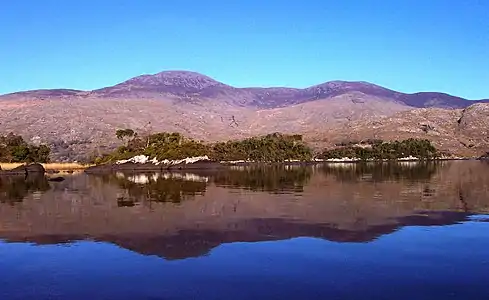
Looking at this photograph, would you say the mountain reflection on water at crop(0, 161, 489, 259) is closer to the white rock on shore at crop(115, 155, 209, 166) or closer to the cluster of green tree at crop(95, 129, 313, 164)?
the white rock on shore at crop(115, 155, 209, 166)

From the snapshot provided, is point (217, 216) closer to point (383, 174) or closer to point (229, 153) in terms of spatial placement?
point (383, 174)

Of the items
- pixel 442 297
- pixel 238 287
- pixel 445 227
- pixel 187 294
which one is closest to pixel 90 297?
pixel 187 294

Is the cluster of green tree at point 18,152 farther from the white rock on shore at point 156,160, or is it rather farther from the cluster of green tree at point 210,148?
the white rock on shore at point 156,160

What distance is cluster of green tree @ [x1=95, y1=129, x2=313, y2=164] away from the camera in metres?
120

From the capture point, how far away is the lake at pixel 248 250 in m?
15.1

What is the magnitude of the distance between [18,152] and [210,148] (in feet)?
187

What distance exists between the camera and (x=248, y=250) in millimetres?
20453

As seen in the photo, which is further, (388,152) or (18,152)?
(388,152)

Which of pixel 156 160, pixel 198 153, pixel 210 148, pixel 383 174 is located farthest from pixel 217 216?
pixel 210 148

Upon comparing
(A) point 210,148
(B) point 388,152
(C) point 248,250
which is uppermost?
(A) point 210,148

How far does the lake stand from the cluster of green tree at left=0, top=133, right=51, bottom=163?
260 feet

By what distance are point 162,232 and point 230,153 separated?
125891mm

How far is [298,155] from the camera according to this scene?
157125 millimetres

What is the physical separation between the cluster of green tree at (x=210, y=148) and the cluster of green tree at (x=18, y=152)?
12617 millimetres
